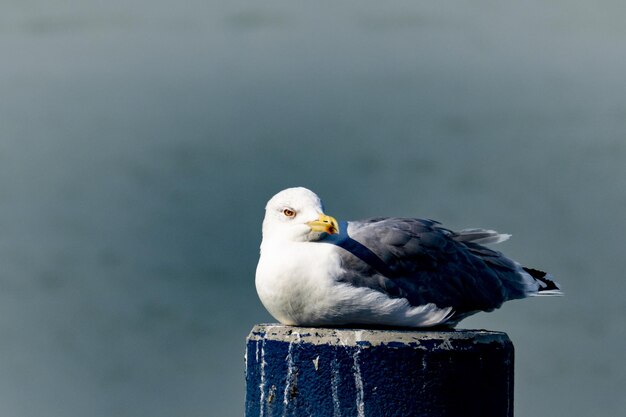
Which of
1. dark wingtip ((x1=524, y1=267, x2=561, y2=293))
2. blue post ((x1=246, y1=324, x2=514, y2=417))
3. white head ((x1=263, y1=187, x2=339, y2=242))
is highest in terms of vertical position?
white head ((x1=263, y1=187, x2=339, y2=242))

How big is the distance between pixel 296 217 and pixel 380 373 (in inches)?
40.2

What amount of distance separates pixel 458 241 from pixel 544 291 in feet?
2.36

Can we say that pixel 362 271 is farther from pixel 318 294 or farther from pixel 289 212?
pixel 289 212

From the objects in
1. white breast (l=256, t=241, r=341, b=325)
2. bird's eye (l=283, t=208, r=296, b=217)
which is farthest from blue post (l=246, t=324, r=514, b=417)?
bird's eye (l=283, t=208, r=296, b=217)

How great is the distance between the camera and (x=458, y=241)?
5.80m

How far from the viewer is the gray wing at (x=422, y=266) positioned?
16.8 feet

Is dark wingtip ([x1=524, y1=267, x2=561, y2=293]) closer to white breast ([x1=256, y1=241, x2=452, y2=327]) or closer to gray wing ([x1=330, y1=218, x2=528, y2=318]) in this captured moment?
gray wing ([x1=330, y1=218, x2=528, y2=318])

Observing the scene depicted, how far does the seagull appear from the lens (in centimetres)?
496

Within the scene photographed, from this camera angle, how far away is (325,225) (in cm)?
501

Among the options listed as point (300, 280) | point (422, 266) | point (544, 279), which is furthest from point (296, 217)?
point (544, 279)

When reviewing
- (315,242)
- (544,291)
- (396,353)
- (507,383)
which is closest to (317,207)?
(315,242)

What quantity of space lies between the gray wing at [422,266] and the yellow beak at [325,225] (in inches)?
6.6

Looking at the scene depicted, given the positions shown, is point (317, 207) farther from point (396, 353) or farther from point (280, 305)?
point (396, 353)

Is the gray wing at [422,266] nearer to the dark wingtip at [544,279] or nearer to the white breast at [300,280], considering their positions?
the white breast at [300,280]
